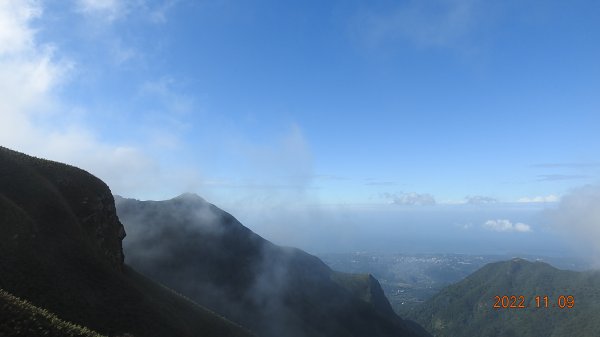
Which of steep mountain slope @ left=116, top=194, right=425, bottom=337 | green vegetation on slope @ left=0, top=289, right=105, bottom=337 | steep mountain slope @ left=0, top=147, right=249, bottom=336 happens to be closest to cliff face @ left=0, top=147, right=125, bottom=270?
steep mountain slope @ left=0, top=147, right=249, bottom=336

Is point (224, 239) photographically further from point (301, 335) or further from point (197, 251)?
point (301, 335)

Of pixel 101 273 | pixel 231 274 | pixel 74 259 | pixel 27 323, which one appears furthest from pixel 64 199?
Answer: pixel 231 274

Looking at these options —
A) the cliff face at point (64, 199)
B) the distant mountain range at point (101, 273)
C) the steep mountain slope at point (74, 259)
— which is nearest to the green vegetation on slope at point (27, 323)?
the distant mountain range at point (101, 273)

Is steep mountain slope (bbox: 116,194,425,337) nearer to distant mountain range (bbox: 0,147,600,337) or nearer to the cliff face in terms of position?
distant mountain range (bbox: 0,147,600,337)

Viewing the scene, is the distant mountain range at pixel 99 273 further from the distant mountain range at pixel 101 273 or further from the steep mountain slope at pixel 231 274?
the steep mountain slope at pixel 231 274

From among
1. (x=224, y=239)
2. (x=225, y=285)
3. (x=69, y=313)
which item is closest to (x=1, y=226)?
(x=69, y=313)

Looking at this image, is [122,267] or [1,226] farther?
[122,267]
